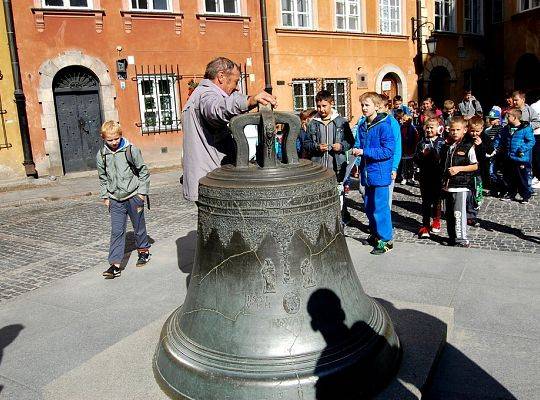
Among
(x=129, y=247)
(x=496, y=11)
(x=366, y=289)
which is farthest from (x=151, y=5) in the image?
(x=496, y=11)

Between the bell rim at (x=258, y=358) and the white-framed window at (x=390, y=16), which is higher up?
the white-framed window at (x=390, y=16)

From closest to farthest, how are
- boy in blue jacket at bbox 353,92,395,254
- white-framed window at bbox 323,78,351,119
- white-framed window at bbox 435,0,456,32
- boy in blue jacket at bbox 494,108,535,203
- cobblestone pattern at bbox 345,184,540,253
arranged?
boy in blue jacket at bbox 353,92,395,254
cobblestone pattern at bbox 345,184,540,253
boy in blue jacket at bbox 494,108,535,203
white-framed window at bbox 323,78,351,119
white-framed window at bbox 435,0,456,32

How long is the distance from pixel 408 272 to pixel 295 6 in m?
16.1

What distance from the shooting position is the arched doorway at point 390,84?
73.9ft

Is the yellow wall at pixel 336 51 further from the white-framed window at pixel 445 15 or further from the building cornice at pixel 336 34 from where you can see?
the white-framed window at pixel 445 15

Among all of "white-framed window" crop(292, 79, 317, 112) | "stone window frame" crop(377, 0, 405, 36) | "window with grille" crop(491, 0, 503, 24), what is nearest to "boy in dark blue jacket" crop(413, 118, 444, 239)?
"white-framed window" crop(292, 79, 317, 112)

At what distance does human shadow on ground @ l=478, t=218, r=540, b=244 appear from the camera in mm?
6605

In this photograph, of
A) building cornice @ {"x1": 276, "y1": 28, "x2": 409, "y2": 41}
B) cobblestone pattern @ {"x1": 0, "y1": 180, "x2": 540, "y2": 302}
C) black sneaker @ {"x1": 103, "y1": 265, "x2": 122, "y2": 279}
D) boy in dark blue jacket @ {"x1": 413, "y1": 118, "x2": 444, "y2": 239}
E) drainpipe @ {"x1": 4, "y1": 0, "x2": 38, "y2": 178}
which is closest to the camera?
black sneaker @ {"x1": 103, "y1": 265, "x2": 122, "y2": 279}

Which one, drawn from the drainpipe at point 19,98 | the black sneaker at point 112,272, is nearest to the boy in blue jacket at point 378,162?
the black sneaker at point 112,272

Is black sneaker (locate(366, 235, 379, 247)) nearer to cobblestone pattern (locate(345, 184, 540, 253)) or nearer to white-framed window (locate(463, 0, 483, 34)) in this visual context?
cobblestone pattern (locate(345, 184, 540, 253))

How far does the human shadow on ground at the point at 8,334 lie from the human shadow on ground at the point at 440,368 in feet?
10.0

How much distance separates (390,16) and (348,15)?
8.28ft

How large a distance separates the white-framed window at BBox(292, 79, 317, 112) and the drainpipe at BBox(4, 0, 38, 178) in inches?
368

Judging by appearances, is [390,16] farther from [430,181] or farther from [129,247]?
[129,247]
